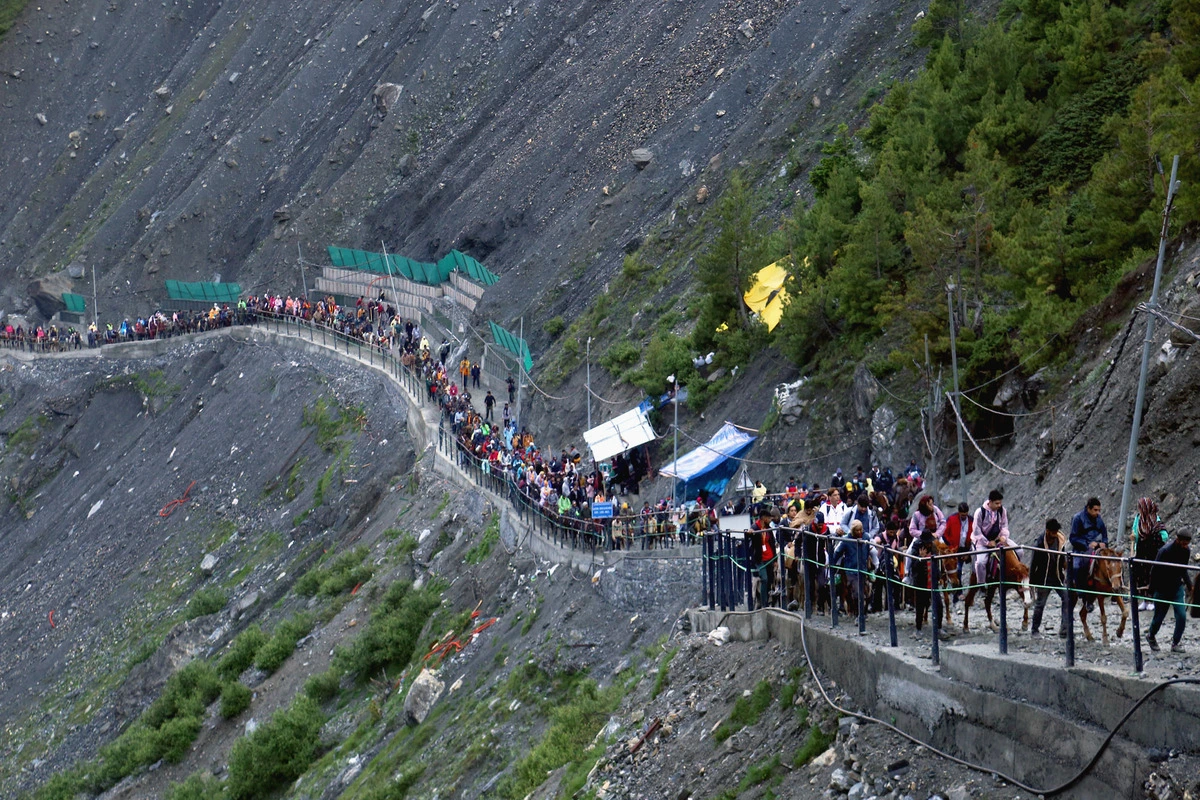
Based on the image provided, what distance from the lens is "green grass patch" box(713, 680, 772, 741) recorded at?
13.8 m

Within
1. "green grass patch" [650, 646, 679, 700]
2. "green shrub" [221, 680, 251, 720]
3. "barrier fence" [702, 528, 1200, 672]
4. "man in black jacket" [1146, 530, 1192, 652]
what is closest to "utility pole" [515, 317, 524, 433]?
"green shrub" [221, 680, 251, 720]

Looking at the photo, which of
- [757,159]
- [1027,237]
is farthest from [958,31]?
[1027,237]

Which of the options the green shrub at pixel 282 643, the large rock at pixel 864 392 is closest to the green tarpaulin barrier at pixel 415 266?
the green shrub at pixel 282 643

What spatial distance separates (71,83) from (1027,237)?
78745 millimetres

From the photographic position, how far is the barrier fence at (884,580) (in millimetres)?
10242

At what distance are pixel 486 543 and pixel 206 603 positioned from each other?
10806 millimetres

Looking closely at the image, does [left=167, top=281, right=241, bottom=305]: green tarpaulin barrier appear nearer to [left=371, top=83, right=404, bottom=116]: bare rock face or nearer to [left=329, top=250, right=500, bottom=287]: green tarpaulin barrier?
[left=329, top=250, right=500, bottom=287]: green tarpaulin barrier

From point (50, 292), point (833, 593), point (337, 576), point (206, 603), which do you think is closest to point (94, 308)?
point (50, 292)

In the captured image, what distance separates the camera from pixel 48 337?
7044cm

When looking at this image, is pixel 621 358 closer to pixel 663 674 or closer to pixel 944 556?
pixel 663 674

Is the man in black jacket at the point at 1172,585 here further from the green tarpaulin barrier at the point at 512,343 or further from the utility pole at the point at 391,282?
the utility pole at the point at 391,282

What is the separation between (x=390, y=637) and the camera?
29531 mm

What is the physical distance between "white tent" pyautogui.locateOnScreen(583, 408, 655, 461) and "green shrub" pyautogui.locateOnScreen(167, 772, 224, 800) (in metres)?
10.3

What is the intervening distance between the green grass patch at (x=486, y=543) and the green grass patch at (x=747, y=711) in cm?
1703
